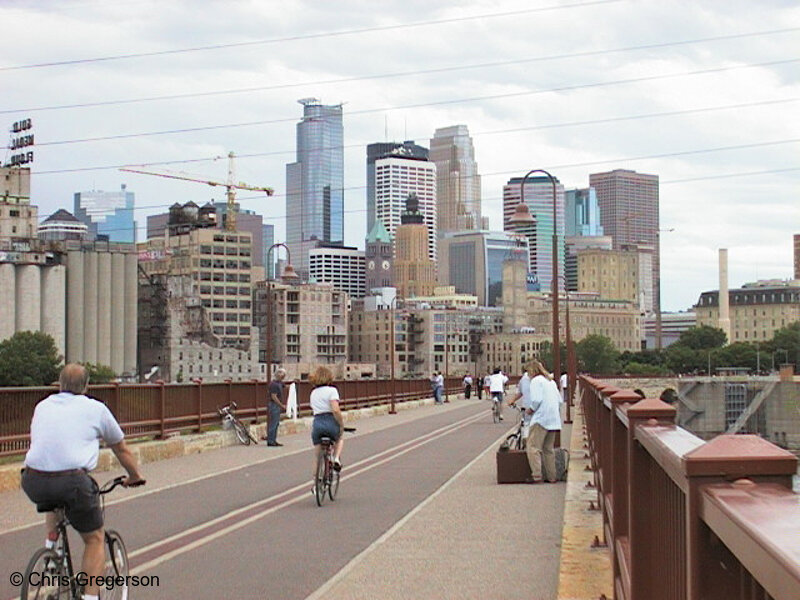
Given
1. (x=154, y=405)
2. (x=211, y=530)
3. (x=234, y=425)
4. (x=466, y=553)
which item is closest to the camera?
(x=466, y=553)

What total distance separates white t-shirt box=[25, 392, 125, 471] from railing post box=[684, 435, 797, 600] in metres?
5.10

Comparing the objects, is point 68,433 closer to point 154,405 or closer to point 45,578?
point 45,578

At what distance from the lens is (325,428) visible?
1708 cm

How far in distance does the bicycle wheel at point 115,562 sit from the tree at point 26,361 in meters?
146

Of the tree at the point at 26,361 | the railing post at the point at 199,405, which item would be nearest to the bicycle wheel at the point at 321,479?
the railing post at the point at 199,405

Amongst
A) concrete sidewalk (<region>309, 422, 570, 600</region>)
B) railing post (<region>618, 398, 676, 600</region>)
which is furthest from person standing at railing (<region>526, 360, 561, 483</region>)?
railing post (<region>618, 398, 676, 600</region>)

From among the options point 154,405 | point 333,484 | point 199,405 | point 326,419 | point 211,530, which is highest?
point 326,419

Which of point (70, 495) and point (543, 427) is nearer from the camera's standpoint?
point (70, 495)

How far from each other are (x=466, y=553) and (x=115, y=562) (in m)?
4.73

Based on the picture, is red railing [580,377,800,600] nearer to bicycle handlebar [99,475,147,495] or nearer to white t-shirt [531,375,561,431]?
bicycle handlebar [99,475,147,495]

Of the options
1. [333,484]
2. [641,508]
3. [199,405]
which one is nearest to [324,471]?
[333,484]

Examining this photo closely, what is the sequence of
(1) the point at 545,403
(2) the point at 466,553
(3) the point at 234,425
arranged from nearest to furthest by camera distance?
(2) the point at 466,553 → (1) the point at 545,403 → (3) the point at 234,425

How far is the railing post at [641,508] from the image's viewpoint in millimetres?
5859

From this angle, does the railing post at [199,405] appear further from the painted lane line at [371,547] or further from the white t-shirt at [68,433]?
the white t-shirt at [68,433]
